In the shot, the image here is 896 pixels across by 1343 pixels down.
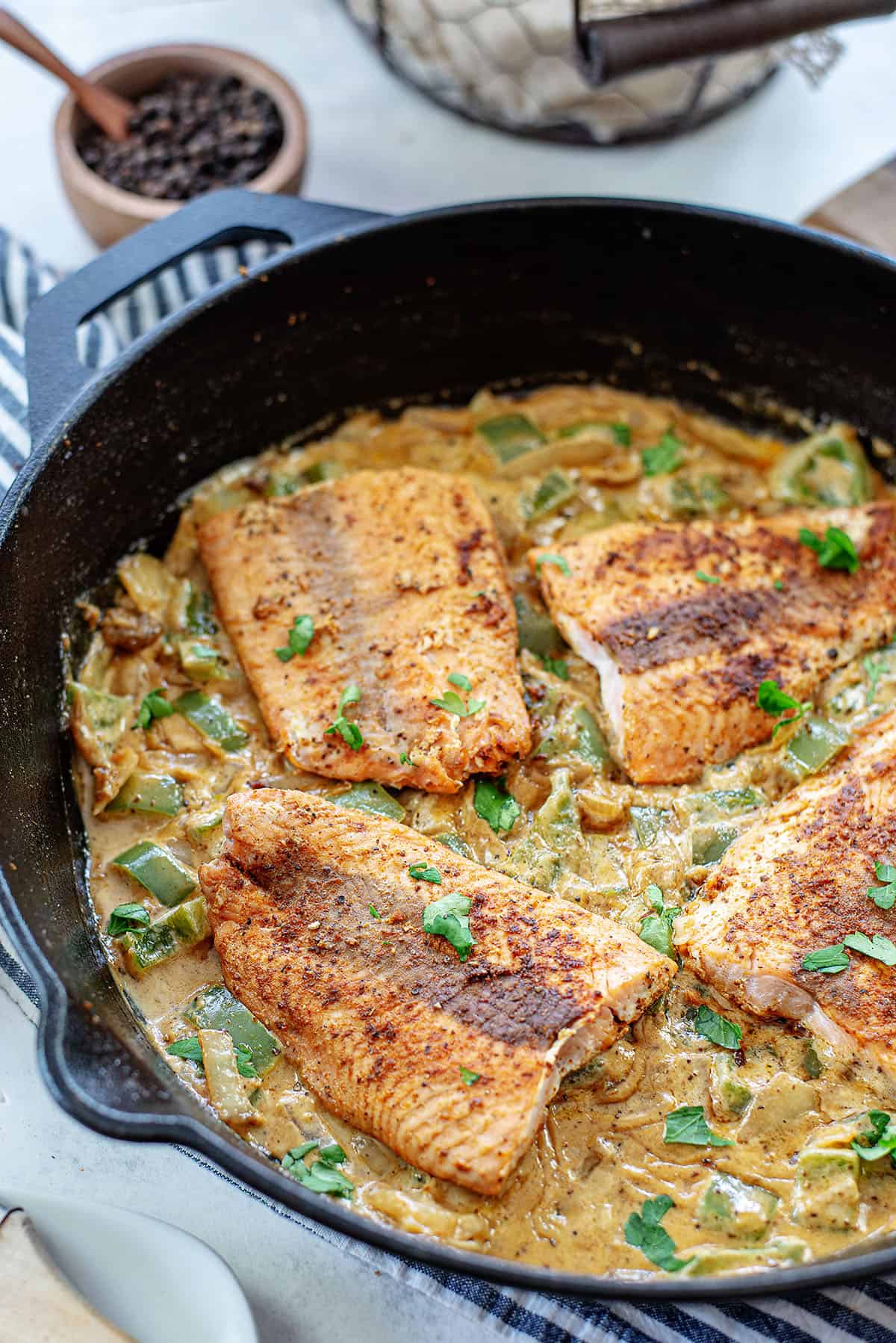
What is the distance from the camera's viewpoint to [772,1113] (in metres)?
2.87

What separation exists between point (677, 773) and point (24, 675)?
1671 mm

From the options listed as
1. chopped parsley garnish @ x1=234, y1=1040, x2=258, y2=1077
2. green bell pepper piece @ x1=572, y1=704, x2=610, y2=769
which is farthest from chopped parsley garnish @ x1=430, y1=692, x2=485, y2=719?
chopped parsley garnish @ x1=234, y1=1040, x2=258, y2=1077

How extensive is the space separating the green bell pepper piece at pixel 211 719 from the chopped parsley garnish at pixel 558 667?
84 centimetres

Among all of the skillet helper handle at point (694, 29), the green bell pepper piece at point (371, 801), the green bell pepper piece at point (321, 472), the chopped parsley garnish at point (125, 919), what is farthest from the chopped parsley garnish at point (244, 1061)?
the skillet helper handle at point (694, 29)

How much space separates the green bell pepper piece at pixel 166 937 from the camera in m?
Answer: 3.10

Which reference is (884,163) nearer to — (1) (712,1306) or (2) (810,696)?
(2) (810,696)

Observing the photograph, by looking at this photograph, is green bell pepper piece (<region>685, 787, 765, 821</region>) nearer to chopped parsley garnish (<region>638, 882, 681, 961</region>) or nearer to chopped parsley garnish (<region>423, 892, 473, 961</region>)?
chopped parsley garnish (<region>638, 882, 681, 961</region>)

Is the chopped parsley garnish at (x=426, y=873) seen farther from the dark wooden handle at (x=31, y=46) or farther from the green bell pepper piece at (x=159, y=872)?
the dark wooden handle at (x=31, y=46)

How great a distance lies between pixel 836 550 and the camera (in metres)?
3.62

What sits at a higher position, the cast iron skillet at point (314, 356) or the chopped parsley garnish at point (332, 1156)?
the cast iron skillet at point (314, 356)

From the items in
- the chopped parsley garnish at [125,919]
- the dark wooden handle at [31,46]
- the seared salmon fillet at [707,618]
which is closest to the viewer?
the chopped parsley garnish at [125,919]

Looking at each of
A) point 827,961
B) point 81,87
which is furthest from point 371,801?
point 81,87

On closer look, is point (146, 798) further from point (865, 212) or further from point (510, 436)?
point (865, 212)

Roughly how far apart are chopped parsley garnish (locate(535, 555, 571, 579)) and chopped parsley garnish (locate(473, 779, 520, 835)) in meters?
0.64
